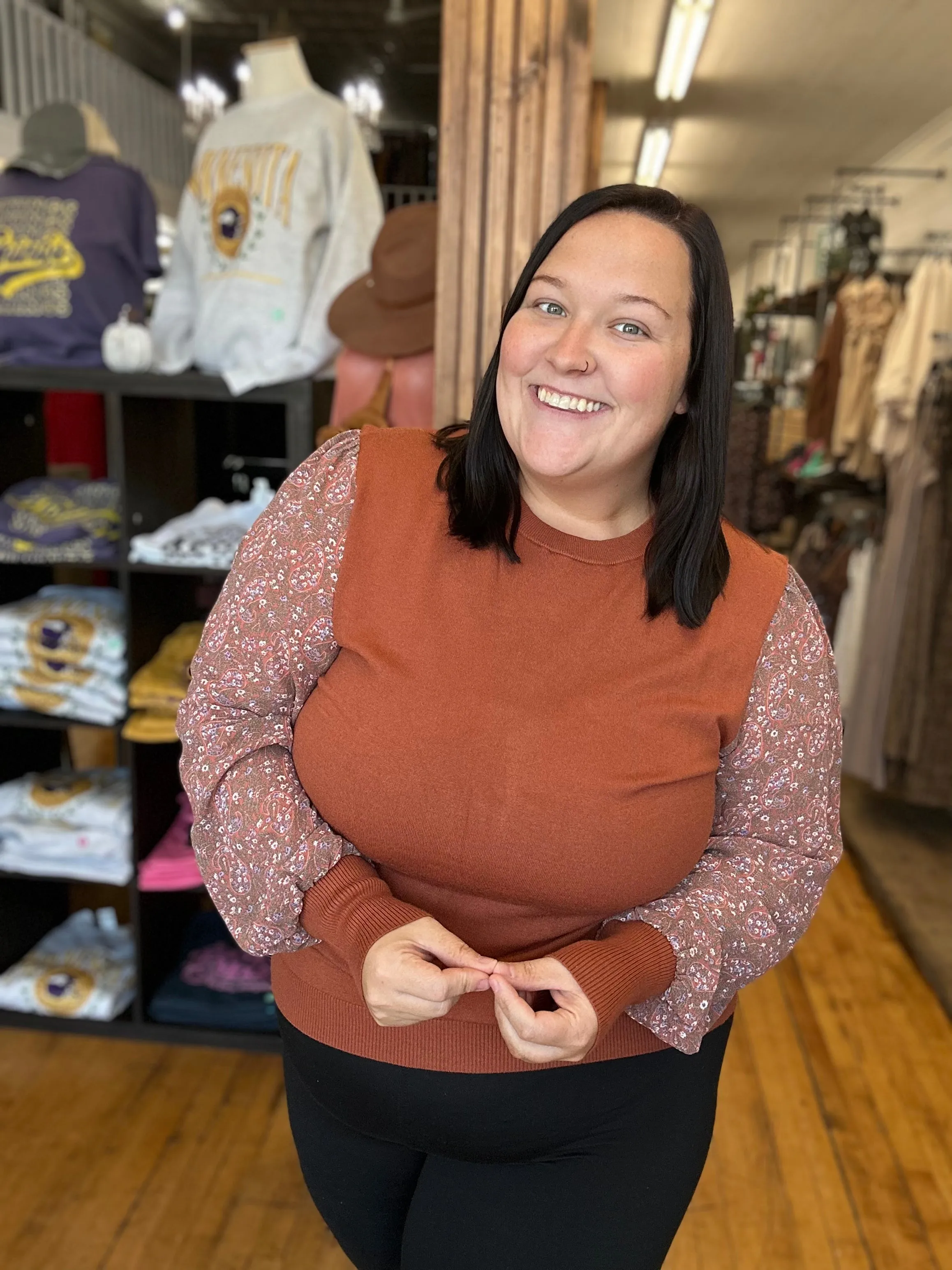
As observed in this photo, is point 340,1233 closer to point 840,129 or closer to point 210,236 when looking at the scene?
point 210,236

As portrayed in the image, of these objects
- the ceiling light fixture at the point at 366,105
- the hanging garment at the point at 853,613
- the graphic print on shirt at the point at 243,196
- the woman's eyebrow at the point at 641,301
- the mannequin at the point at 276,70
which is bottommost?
the hanging garment at the point at 853,613

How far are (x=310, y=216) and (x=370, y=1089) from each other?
184cm

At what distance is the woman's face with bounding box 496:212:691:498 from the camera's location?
3.81 ft

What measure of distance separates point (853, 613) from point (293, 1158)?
303 centimetres

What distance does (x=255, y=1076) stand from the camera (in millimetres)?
2602

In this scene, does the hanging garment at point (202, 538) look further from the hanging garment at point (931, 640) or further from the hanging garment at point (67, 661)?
the hanging garment at point (931, 640)

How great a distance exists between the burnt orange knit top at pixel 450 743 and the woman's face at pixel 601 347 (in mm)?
127

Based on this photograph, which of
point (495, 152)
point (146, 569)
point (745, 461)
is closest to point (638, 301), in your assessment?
point (495, 152)

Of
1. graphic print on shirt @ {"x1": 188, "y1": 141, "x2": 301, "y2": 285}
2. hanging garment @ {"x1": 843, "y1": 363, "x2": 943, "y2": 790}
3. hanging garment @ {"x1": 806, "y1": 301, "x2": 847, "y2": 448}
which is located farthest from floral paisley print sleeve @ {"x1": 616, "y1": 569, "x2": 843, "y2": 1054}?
hanging garment @ {"x1": 806, "y1": 301, "x2": 847, "y2": 448}

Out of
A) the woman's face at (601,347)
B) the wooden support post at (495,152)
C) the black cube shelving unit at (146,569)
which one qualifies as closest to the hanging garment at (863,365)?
the black cube shelving unit at (146,569)

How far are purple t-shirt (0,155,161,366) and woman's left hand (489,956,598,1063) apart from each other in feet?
6.22

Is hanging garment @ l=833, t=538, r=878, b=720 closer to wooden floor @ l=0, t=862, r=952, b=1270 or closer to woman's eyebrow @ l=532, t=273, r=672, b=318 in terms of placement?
wooden floor @ l=0, t=862, r=952, b=1270

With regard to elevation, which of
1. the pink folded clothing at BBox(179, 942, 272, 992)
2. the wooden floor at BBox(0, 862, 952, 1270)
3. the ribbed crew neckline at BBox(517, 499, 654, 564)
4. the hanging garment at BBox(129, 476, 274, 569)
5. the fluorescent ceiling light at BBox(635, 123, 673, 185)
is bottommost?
the wooden floor at BBox(0, 862, 952, 1270)

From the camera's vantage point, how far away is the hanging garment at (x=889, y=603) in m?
3.78
